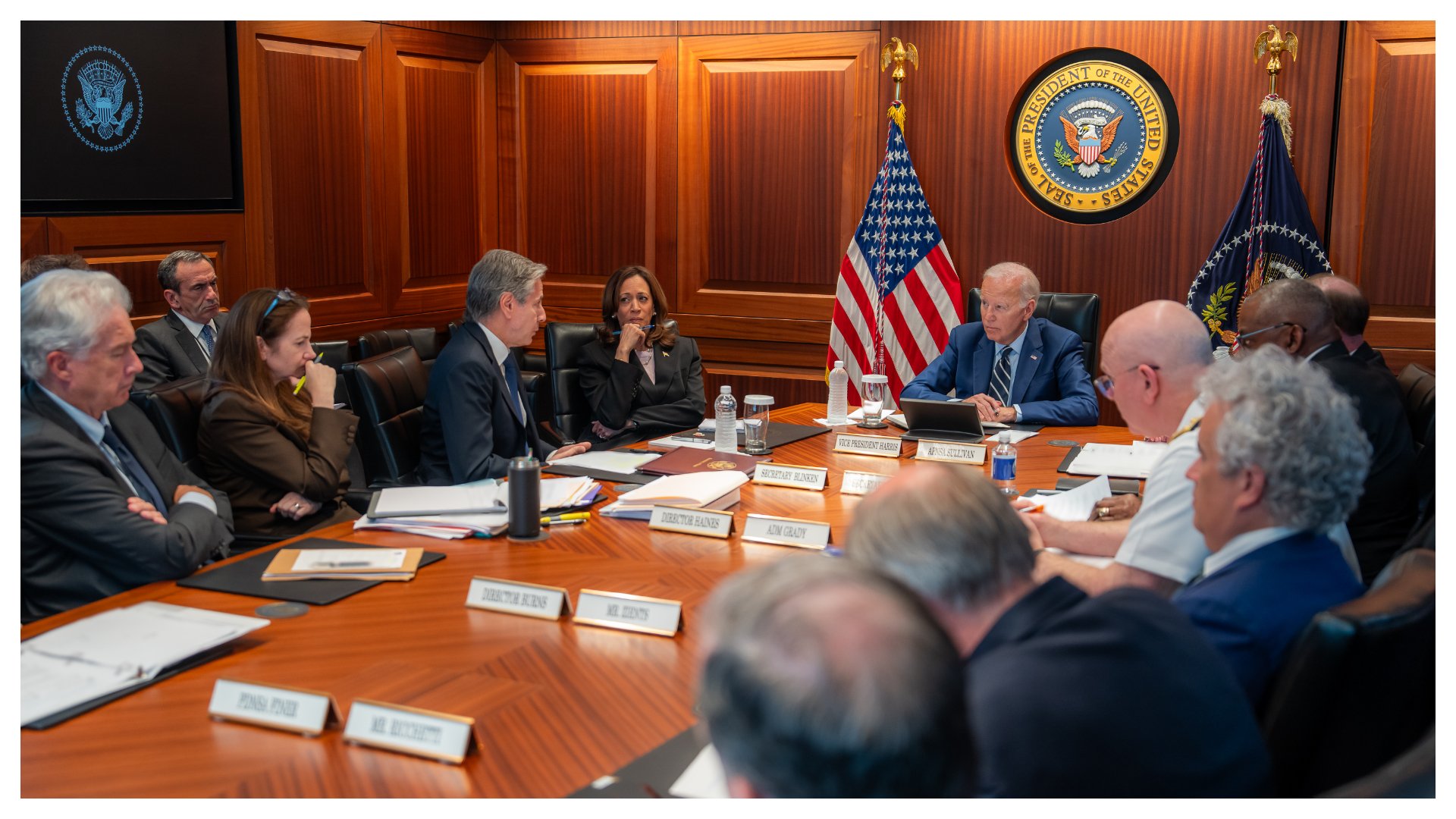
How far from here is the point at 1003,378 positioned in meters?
4.57

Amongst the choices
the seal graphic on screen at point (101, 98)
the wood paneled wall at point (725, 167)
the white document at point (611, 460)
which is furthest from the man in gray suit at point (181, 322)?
the white document at point (611, 460)

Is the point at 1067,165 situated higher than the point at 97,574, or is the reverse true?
the point at 1067,165

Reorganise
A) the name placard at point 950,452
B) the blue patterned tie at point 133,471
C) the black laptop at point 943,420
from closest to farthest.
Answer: the blue patterned tie at point 133,471, the name placard at point 950,452, the black laptop at point 943,420

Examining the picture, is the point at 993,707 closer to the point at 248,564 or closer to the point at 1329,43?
the point at 248,564

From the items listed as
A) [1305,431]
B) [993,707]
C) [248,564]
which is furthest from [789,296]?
[993,707]

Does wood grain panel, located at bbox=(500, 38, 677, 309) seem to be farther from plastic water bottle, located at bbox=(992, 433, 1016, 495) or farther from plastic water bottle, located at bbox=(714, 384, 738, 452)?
plastic water bottle, located at bbox=(992, 433, 1016, 495)

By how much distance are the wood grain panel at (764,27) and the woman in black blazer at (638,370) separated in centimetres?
201

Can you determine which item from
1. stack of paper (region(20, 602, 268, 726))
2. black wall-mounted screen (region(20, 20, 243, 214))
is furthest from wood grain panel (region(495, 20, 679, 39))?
stack of paper (region(20, 602, 268, 726))

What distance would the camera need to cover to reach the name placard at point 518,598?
7.11 ft

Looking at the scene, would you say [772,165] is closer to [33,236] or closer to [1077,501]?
[33,236]

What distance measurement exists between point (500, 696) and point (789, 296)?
4.72 metres

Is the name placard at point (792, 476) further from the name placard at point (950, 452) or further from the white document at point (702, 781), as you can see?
the white document at point (702, 781)

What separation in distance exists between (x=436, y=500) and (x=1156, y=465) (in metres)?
1.62

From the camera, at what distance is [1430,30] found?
5098mm
